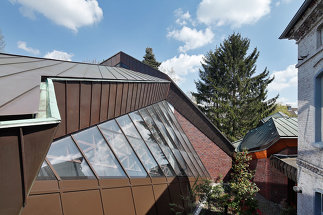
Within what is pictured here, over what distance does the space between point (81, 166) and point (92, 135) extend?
1100 mm

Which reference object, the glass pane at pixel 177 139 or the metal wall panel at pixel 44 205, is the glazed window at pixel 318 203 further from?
the metal wall panel at pixel 44 205

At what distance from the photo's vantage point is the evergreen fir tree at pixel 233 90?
92.0ft

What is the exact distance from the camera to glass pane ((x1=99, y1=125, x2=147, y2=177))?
18.4ft

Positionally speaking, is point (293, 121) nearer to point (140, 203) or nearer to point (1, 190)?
point (140, 203)

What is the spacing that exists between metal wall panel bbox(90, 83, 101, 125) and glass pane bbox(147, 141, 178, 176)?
8.66 feet

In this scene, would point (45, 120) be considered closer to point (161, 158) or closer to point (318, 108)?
point (161, 158)

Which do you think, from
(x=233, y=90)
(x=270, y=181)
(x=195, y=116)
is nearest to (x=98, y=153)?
(x=195, y=116)

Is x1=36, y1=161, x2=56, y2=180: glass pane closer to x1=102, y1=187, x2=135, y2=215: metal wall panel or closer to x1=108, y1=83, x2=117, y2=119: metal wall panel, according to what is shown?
x1=102, y1=187, x2=135, y2=215: metal wall panel

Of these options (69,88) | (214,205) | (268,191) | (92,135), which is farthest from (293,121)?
(69,88)

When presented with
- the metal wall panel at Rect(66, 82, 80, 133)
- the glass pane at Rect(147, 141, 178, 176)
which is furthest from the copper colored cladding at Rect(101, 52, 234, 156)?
the metal wall panel at Rect(66, 82, 80, 133)

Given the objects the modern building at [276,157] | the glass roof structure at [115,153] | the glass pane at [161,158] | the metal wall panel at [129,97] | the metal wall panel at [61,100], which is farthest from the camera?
the modern building at [276,157]

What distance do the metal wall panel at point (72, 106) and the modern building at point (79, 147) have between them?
0.02 meters

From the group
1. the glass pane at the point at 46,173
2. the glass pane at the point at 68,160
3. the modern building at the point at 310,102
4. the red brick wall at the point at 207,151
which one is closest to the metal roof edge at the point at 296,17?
the modern building at the point at 310,102

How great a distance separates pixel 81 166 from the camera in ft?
14.6
